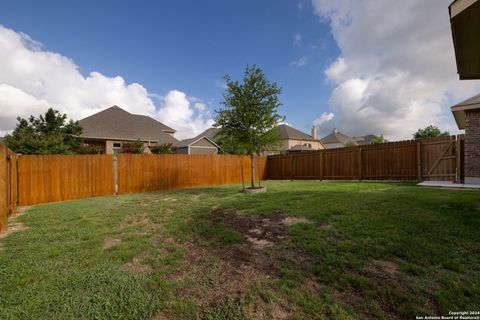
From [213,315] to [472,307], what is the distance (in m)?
→ 2.05

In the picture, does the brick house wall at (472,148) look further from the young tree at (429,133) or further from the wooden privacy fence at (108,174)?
the young tree at (429,133)

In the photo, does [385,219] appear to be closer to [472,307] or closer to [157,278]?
[472,307]

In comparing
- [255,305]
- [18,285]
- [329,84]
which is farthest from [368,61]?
[18,285]

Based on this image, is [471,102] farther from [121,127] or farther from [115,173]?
[121,127]

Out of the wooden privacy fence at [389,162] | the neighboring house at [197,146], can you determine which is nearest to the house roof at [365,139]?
the neighboring house at [197,146]

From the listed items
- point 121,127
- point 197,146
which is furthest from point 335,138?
point 121,127

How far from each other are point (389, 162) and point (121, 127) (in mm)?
20367

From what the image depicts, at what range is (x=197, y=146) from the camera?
82.1ft

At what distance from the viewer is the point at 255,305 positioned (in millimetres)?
1831

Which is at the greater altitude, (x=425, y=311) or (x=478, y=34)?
(x=478, y=34)

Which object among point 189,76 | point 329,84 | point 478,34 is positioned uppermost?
point 189,76

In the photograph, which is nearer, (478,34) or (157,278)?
(157,278)

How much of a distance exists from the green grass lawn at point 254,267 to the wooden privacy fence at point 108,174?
4673 mm

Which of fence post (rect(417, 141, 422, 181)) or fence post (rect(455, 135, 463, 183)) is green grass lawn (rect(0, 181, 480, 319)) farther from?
fence post (rect(417, 141, 422, 181))
